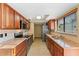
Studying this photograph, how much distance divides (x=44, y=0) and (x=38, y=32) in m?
14.9

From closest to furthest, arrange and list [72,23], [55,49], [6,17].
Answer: [6,17] < [55,49] < [72,23]

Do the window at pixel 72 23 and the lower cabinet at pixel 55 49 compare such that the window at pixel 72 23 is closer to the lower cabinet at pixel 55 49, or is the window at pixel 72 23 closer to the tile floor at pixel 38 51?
the lower cabinet at pixel 55 49

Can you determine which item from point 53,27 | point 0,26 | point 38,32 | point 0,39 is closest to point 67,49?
point 0,26

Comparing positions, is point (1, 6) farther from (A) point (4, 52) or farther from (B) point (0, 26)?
(A) point (4, 52)

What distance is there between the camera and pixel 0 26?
2.48 m

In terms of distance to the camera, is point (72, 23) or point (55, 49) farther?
point (72, 23)

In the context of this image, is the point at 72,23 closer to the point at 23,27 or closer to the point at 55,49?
the point at 55,49

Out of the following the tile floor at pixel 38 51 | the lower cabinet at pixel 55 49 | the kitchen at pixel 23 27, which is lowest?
the tile floor at pixel 38 51

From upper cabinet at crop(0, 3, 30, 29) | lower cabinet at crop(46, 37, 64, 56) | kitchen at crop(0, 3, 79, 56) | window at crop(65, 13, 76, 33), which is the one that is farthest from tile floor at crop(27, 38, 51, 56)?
upper cabinet at crop(0, 3, 30, 29)

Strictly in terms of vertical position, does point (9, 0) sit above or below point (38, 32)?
above

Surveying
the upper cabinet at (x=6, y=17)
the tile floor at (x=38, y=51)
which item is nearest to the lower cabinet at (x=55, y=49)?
the tile floor at (x=38, y=51)

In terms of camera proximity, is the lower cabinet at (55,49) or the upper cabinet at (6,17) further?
the lower cabinet at (55,49)

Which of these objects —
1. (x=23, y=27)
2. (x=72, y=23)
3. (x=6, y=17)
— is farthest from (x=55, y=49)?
(x=23, y=27)

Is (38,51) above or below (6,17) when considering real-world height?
below
